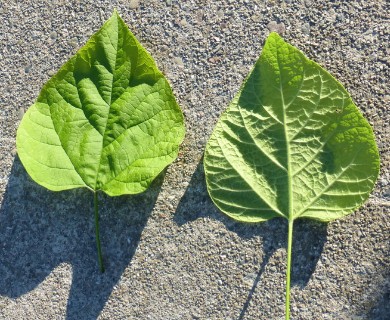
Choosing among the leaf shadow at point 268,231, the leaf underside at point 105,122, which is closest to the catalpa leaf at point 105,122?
the leaf underside at point 105,122

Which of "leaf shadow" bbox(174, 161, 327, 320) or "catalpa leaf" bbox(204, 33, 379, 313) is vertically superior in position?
"catalpa leaf" bbox(204, 33, 379, 313)

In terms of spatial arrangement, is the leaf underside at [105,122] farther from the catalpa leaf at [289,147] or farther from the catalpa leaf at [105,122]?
the catalpa leaf at [289,147]

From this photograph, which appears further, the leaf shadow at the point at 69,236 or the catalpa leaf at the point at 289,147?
the leaf shadow at the point at 69,236

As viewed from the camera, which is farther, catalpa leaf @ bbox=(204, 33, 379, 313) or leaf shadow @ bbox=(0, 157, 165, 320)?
leaf shadow @ bbox=(0, 157, 165, 320)

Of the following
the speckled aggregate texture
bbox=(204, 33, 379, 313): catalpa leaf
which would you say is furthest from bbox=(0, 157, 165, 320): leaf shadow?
bbox=(204, 33, 379, 313): catalpa leaf

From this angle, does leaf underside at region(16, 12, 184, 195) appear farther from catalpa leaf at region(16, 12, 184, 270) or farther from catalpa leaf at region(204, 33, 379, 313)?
catalpa leaf at region(204, 33, 379, 313)

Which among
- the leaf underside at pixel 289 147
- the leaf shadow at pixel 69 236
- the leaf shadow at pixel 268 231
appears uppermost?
the leaf underside at pixel 289 147
